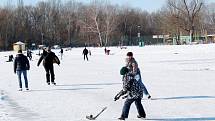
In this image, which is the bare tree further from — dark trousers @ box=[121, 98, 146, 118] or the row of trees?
dark trousers @ box=[121, 98, 146, 118]

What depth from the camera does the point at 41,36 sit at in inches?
4717

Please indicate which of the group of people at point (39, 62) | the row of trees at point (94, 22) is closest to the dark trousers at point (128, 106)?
the group of people at point (39, 62)

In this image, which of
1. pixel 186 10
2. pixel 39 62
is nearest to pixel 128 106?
pixel 39 62

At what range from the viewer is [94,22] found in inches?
4247

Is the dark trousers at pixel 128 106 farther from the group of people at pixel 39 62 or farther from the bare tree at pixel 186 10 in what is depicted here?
the bare tree at pixel 186 10

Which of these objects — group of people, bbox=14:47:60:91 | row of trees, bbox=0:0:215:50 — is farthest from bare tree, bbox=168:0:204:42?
group of people, bbox=14:47:60:91

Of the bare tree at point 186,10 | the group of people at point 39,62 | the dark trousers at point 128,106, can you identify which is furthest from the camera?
the bare tree at point 186,10

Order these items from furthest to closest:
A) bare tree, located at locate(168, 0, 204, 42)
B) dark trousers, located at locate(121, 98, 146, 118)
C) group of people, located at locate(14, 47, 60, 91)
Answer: bare tree, located at locate(168, 0, 204, 42) < group of people, located at locate(14, 47, 60, 91) < dark trousers, located at locate(121, 98, 146, 118)

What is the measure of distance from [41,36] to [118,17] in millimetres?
21033

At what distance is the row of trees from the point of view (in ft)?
334

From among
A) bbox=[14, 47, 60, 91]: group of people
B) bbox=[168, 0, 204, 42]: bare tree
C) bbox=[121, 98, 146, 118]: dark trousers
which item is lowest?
bbox=[121, 98, 146, 118]: dark trousers

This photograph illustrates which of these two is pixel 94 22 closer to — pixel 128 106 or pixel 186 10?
pixel 186 10

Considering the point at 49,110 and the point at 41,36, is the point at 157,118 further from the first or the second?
the point at 41,36

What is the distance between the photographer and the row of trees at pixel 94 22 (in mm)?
101938
